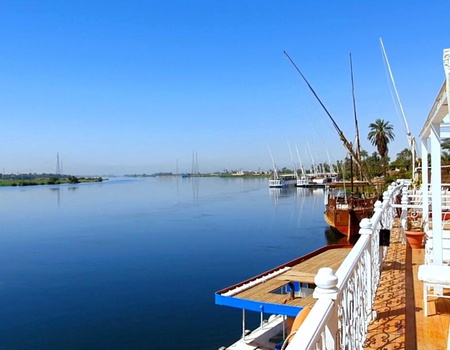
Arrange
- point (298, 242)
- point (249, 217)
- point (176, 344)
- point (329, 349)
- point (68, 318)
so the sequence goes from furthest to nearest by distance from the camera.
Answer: point (249, 217), point (298, 242), point (68, 318), point (176, 344), point (329, 349)

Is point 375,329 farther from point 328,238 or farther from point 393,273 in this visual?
point 328,238

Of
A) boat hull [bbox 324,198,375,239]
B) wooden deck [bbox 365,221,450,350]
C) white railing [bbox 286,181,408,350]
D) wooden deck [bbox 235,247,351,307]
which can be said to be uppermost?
white railing [bbox 286,181,408,350]

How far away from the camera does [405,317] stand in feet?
13.9

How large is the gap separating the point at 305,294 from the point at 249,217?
116ft

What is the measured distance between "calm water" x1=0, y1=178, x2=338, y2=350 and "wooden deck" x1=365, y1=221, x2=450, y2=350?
883 cm

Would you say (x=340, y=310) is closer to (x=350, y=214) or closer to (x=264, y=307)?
(x=264, y=307)

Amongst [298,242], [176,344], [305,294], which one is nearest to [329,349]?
[305,294]

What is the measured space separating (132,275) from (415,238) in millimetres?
16688

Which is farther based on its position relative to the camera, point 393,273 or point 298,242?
point 298,242

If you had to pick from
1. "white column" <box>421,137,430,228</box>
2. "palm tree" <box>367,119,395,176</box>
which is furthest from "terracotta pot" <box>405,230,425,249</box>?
"palm tree" <box>367,119,395,176</box>

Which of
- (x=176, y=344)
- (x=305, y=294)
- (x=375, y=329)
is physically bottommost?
(x=176, y=344)

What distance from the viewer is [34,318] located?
1579 centimetres

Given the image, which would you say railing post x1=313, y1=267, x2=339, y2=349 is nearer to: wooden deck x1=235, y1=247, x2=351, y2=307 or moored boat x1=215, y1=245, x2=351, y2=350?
moored boat x1=215, y1=245, x2=351, y2=350

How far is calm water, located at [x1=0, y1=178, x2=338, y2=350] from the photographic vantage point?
14148 mm
